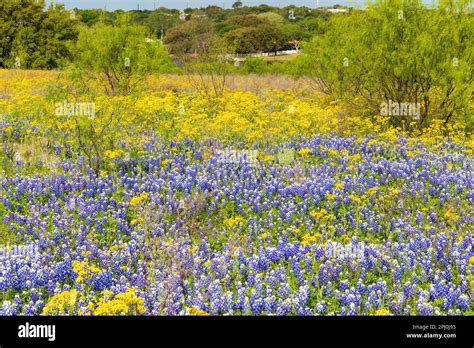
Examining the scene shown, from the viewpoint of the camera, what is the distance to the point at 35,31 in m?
42.3

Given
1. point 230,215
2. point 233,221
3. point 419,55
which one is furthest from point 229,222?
point 419,55

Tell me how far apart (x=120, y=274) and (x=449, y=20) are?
36.7 feet

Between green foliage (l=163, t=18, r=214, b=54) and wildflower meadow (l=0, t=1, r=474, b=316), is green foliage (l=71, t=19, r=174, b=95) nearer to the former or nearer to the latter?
green foliage (l=163, t=18, r=214, b=54)

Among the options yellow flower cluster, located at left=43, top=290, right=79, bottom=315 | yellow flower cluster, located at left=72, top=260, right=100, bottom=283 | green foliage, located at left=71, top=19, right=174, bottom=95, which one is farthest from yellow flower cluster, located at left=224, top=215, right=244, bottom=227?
green foliage, located at left=71, top=19, right=174, bottom=95

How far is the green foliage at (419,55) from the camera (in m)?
12.8

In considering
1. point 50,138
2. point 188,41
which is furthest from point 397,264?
point 188,41

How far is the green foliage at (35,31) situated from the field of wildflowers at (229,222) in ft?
106

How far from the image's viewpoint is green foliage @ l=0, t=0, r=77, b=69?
40875 mm

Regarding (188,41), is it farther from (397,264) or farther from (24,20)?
(24,20)

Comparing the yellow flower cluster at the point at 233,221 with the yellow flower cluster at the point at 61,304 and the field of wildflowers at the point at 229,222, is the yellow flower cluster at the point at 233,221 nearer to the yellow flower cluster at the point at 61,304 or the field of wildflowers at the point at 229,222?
the field of wildflowers at the point at 229,222

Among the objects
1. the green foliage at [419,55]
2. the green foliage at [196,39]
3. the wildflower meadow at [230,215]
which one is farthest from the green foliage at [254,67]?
the wildflower meadow at [230,215]

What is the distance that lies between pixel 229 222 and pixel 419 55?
344 inches

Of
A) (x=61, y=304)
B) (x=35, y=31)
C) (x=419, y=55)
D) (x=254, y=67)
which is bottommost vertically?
(x=61, y=304)

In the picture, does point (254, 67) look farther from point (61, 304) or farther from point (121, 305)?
point (121, 305)
